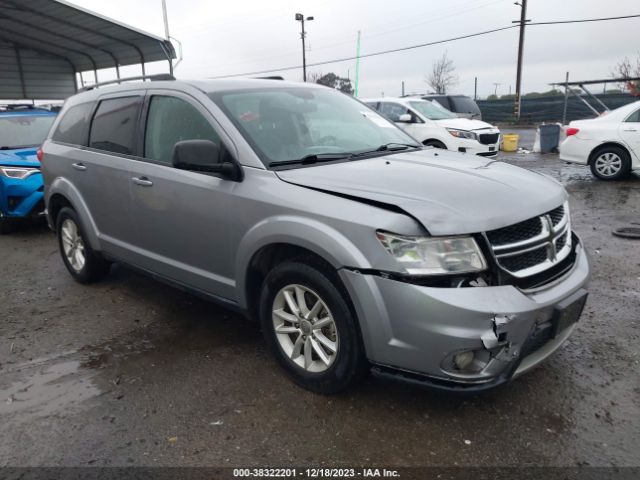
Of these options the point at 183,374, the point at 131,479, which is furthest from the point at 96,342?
the point at 131,479

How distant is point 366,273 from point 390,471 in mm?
935

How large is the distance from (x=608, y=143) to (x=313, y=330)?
9.26m

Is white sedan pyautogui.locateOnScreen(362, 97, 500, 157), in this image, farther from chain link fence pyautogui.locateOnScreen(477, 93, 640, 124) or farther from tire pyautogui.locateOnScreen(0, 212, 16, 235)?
chain link fence pyautogui.locateOnScreen(477, 93, 640, 124)

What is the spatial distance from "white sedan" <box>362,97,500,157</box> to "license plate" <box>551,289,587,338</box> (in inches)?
337

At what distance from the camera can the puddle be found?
3.05 metres

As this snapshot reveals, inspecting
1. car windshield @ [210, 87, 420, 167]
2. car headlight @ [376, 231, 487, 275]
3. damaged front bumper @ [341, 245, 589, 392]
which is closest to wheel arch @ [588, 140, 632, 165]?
car windshield @ [210, 87, 420, 167]

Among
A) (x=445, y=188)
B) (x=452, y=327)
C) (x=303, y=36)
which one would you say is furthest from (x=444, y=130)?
(x=303, y=36)

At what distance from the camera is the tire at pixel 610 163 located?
9906mm

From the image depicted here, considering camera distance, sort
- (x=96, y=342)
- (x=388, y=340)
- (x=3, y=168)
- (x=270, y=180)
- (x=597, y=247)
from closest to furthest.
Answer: (x=388, y=340)
(x=270, y=180)
(x=96, y=342)
(x=597, y=247)
(x=3, y=168)

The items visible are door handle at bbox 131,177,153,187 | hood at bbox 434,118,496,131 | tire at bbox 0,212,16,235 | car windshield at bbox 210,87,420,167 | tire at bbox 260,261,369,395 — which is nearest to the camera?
tire at bbox 260,261,369,395

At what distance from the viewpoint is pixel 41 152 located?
527 centimetres

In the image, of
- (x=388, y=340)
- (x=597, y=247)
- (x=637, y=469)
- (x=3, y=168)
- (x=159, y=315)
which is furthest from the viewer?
(x=3, y=168)

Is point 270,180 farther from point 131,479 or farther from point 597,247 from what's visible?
point 597,247

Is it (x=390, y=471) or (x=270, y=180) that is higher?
(x=270, y=180)
